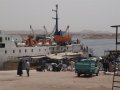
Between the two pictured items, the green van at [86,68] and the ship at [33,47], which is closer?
the green van at [86,68]

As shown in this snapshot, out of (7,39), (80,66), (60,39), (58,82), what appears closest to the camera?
(58,82)

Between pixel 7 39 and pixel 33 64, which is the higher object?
pixel 7 39

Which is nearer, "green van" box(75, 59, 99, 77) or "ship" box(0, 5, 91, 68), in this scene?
"green van" box(75, 59, 99, 77)

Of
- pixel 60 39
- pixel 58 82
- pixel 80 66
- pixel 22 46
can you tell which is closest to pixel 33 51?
pixel 22 46

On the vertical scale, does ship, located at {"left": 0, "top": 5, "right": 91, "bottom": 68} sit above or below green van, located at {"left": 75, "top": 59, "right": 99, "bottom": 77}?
above

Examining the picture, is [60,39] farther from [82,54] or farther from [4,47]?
[4,47]

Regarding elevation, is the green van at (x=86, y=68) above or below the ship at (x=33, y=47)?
below

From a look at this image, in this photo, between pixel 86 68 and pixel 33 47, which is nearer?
pixel 86 68

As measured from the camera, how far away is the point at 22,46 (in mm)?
57969

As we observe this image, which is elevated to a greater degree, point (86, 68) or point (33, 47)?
point (33, 47)

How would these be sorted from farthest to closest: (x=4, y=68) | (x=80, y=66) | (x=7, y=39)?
(x=7, y=39) → (x=4, y=68) → (x=80, y=66)

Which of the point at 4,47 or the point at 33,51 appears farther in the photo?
the point at 33,51

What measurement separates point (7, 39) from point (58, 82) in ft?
107

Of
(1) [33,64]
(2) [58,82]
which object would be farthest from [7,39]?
(2) [58,82]
